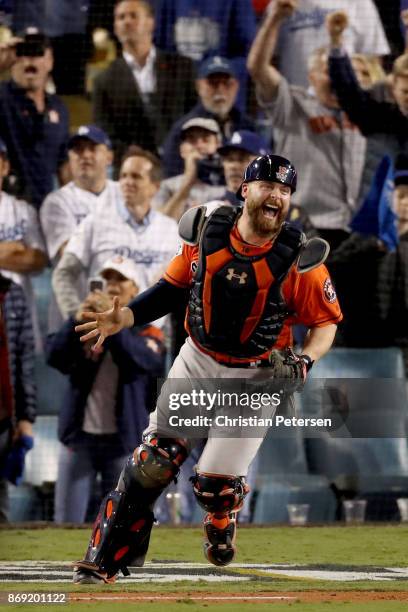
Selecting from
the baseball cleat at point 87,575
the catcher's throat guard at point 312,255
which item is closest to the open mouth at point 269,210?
the catcher's throat guard at point 312,255

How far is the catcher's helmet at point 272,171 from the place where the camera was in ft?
17.4

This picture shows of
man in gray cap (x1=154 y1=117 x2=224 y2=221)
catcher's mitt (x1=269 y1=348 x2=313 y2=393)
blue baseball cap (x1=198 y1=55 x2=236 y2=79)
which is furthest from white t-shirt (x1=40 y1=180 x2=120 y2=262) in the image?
catcher's mitt (x1=269 y1=348 x2=313 y2=393)

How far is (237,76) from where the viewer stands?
10.2 metres

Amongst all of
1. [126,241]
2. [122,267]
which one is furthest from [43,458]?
[126,241]

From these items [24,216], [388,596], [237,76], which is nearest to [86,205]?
[24,216]

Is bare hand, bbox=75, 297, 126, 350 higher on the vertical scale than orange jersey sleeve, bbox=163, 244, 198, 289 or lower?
lower

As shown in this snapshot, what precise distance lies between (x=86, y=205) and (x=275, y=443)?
262 centimetres

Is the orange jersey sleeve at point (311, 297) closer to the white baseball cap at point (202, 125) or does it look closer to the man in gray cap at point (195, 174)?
the man in gray cap at point (195, 174)

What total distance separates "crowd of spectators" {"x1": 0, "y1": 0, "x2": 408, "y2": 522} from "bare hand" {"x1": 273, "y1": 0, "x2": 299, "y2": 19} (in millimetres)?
12

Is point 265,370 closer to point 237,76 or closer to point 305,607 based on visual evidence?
point 305,607

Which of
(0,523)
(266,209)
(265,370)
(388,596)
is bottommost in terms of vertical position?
(0,523)

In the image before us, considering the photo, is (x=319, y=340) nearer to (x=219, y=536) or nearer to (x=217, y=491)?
(x=217, y=491)

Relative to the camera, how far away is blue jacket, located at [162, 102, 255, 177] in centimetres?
1000

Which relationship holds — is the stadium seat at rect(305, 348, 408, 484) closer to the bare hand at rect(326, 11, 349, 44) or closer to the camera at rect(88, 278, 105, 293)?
the camera at rect(88, 278, 105, 293)
